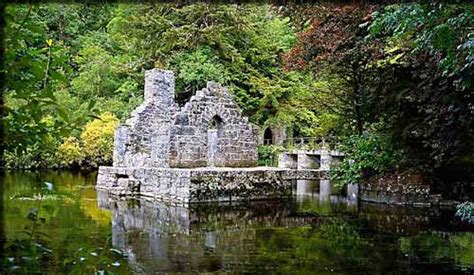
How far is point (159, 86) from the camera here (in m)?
16.1

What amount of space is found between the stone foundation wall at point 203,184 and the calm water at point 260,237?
1.52 feet

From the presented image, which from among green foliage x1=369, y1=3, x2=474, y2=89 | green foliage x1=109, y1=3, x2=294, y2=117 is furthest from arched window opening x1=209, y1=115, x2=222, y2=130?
green foliage x1=369, y1=3, x2=474, y2=89

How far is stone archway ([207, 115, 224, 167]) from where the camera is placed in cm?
1501

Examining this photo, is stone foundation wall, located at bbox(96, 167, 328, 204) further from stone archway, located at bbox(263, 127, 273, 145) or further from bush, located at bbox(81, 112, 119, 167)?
stone archway, located at bbox(263, 127, 273, 145)

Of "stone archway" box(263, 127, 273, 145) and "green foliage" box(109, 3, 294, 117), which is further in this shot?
"stone archway" box(263, 127, 273, 145)

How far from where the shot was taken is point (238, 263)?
6215 millimetres

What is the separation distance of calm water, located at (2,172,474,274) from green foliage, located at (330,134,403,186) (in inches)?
36.6

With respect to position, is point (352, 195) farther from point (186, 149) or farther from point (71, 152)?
point (71, 152)

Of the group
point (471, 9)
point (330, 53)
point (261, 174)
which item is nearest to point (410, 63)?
point (330, 53)

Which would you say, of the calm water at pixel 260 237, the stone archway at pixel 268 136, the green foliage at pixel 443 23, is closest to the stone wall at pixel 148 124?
the calm water at pixel 260 237

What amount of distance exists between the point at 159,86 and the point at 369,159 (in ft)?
20.8

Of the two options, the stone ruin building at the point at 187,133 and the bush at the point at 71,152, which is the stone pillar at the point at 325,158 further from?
the bush at the point at 71,152

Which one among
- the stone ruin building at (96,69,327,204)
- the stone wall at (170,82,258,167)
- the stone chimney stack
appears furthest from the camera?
the stone chimney stack

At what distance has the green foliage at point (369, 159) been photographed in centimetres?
1242
